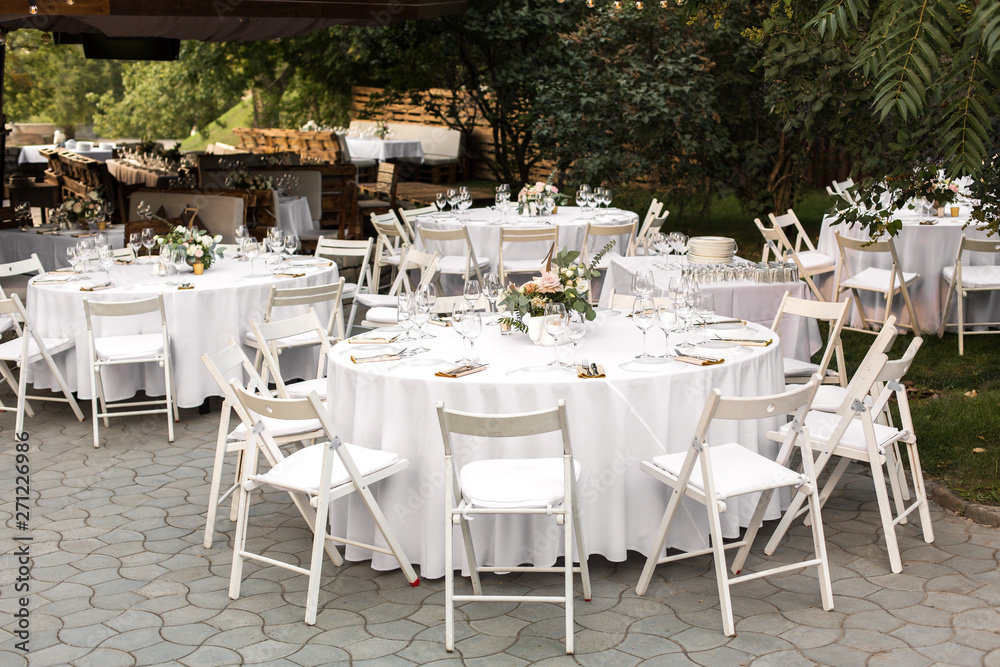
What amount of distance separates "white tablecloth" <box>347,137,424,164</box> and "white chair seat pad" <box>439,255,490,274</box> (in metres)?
9.85

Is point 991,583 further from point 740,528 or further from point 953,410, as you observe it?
point 953,410

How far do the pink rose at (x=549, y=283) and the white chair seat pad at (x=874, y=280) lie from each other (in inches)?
158

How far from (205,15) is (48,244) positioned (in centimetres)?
270

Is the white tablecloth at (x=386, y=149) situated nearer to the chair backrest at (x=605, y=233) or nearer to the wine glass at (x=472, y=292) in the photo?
the chair backrest at (x=605, y=233)

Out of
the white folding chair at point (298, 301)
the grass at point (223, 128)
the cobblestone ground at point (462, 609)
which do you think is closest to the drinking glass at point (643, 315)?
the cobblestone ground at point (462, 609)

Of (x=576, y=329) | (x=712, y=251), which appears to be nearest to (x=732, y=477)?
(x=576, y=329)

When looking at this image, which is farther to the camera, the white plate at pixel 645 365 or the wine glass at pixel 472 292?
the wine glass at pixel 472 292

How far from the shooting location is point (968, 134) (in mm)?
3240

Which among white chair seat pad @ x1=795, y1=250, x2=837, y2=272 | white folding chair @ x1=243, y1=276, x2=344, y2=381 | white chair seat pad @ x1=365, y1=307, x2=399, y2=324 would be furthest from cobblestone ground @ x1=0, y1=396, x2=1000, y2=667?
white chair seat pad @ x1=795, y1=250, x2=837, y2=272

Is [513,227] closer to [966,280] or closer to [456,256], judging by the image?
[456,256]

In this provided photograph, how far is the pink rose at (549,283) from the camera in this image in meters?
4.21

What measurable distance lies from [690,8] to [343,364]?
224 cm

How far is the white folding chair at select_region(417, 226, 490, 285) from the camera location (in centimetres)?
816

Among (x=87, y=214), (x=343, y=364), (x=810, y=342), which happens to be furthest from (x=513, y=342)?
(x=87, y=214)
